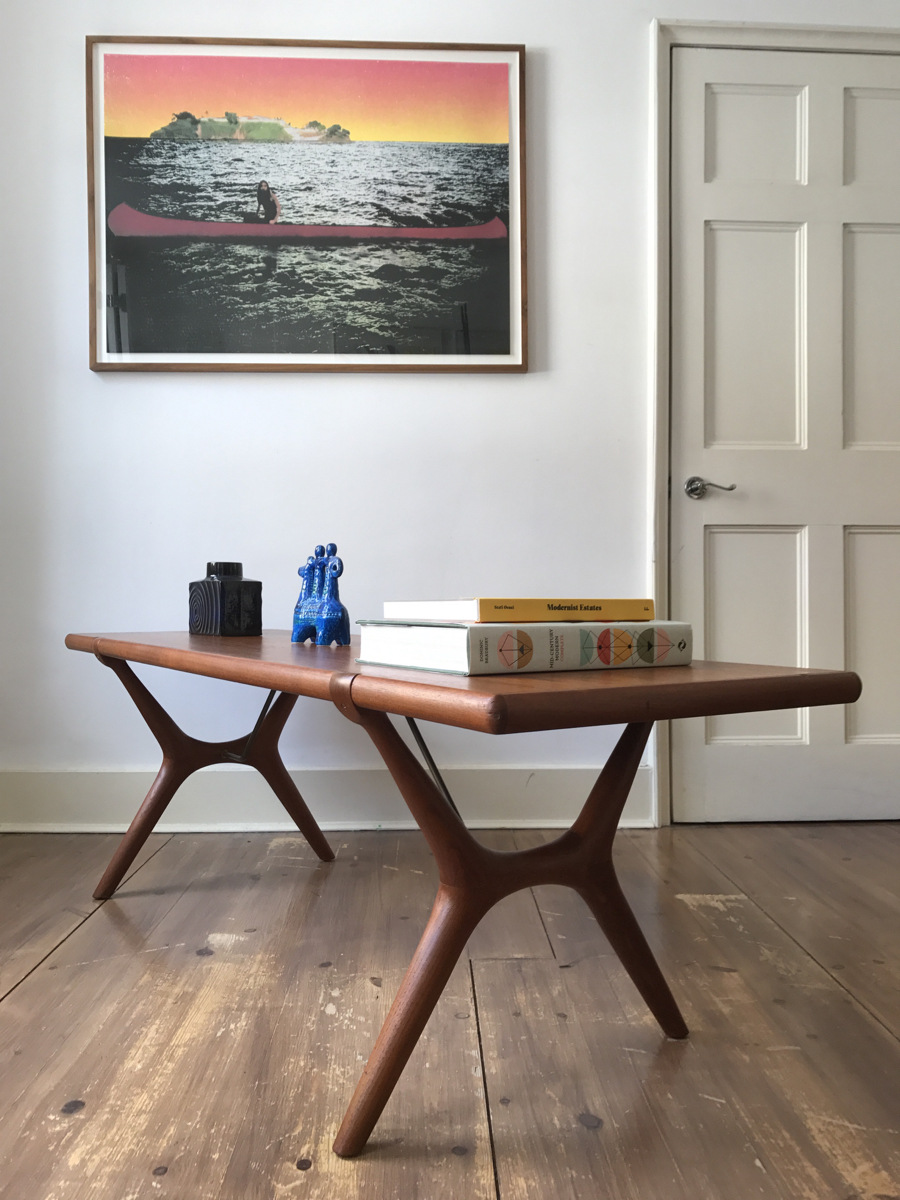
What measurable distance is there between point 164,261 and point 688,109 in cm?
149

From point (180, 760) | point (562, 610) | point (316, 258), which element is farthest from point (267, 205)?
point (562, 610)

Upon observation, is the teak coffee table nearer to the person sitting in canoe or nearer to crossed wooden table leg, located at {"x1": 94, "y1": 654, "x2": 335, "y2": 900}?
crossed wooden table leg, located at {"x1": 94, "y1": 654, "x2": 335, "y2": 900}

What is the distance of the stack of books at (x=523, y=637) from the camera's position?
88 centimetres

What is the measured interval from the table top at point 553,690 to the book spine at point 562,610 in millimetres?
68

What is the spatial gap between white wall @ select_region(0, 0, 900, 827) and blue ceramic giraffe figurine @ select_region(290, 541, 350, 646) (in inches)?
28.0

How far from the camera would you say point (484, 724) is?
71cm

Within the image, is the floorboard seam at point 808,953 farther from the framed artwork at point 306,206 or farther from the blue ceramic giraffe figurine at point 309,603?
the framed artwork at point 306,206

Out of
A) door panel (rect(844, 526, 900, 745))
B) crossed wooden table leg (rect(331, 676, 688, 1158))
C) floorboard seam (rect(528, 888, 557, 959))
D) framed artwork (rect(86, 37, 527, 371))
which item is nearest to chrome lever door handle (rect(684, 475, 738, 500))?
door panel (rect(844, 526, 900, 745))

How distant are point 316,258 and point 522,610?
1.71 metres

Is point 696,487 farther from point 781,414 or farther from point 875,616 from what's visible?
point 875,616

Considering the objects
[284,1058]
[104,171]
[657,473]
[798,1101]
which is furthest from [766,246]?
[284,1058]

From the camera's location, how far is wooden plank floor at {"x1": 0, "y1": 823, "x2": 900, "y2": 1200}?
3.01 ft

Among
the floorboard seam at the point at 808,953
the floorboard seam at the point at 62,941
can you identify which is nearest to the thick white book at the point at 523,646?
the floorboard seam at the point at 808,953

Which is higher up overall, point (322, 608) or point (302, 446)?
point (302, 446)
